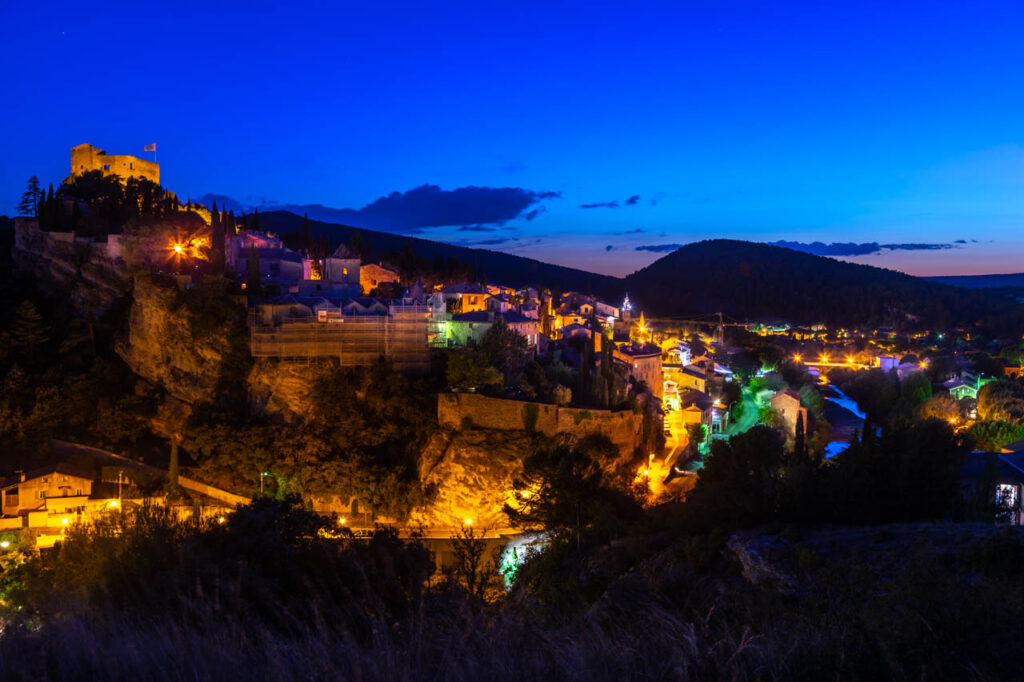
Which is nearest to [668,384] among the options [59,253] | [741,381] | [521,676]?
[741,381]

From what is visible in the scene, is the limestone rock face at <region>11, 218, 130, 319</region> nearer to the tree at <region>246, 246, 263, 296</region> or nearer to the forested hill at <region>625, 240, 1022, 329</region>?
the tree at <region>246, 246, 263, 296</region>

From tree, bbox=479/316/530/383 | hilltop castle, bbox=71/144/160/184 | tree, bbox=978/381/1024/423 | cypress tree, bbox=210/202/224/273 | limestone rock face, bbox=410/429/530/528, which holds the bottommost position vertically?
limestone rock face, bbox=410/429/530/528

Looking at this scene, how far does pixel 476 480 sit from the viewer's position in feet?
62.3

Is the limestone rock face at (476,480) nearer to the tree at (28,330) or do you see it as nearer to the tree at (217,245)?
the tree at (217,245)

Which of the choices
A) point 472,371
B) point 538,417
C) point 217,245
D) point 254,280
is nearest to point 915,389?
point 538,417

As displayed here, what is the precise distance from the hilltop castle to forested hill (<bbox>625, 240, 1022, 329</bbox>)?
151ft

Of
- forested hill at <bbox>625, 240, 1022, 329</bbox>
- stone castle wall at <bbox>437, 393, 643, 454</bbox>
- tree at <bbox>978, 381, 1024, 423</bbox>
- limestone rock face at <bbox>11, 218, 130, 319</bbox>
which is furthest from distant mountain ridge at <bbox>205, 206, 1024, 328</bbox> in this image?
stone castle wall at <bbox>437, 393, 643, 454</bbox>

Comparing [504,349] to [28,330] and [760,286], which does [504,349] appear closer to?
[28,330]

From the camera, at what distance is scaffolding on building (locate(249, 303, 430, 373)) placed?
2197 centimetres

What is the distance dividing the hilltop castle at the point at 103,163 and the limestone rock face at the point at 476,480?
34.3 meters

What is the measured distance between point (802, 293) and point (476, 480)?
65095mm

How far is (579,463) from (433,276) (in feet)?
71.2

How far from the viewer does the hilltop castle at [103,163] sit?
4075cm

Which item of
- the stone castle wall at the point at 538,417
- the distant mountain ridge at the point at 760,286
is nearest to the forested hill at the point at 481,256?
the distant mountain ridge at the point at 760,286
